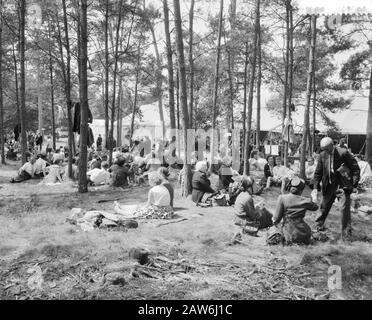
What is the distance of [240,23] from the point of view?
55.3ft

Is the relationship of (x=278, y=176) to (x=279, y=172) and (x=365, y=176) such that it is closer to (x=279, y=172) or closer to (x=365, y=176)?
(x=279, y=172)

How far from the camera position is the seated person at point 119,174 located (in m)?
13.5

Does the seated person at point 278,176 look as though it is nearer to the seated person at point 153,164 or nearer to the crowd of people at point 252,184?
the crowd of people at point 252,184

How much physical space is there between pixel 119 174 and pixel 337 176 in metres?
7.64

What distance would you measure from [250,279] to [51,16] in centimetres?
1430

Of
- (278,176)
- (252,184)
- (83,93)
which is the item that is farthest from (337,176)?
(83,93)

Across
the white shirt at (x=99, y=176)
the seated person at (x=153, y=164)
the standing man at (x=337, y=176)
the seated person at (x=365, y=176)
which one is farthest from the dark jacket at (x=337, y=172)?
the seated person at (x=153, y=164)

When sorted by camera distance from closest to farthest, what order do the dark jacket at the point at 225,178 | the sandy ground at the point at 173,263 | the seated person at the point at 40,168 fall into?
the sandy ground at the point at 173,263
the dark jacket at the point at 225,178
the seated person at the point at 40,168

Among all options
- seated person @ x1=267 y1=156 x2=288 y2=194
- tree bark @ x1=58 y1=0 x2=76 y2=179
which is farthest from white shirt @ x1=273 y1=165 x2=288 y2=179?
tree bark @ x1=58 y1=0 x2=76 y2=179

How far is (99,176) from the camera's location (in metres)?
14.0

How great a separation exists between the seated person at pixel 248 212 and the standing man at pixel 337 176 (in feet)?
3.52

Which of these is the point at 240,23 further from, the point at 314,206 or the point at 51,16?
the point at 314,206

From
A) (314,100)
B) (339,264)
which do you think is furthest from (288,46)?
(339,264)

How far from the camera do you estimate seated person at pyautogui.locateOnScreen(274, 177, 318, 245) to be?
7000 mm
